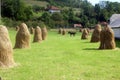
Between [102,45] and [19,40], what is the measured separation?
7.27 meters

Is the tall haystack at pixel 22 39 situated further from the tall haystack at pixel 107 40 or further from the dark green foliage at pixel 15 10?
the dark green foliage at pixel 15 10

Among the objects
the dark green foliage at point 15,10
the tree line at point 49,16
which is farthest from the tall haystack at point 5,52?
the dark green foliage at point 15,10

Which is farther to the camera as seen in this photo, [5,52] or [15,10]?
[15,10]

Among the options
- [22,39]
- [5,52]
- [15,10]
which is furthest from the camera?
[15,10]

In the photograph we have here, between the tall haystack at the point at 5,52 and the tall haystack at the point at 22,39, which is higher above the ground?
the tall haystack at the point at 5,52

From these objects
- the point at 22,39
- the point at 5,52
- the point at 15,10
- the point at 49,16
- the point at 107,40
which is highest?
the point at 5,52

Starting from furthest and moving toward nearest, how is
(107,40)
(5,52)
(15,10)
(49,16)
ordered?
(49,16)
(15,10)
(107,40)
(5,52)

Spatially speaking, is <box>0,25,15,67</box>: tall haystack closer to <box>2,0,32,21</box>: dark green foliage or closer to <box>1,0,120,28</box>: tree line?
<box>1,0,120,28</box>: tree line

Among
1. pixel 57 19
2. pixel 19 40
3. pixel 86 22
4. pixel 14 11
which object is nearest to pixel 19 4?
pixel 14 11

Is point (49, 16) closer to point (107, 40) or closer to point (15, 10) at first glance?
point (15, 10)

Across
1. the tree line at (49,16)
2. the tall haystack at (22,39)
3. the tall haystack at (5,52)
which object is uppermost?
the tall haystack at (5,52)

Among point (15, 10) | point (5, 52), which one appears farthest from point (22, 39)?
point (15, 10)

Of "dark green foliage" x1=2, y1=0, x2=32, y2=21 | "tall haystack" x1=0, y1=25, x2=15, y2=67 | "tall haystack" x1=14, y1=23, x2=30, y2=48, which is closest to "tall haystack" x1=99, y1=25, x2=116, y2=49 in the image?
"tall haystack" x1=14, y1=23, x2=30, y2=48

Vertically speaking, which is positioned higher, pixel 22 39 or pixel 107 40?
pixel 107 40
